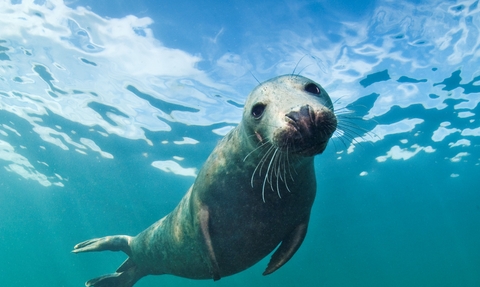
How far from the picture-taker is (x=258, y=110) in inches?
118

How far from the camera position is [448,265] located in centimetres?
7125

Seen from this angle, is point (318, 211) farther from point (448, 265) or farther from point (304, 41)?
point (448, 265)

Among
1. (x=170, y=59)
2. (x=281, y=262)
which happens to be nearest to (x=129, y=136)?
(x=170, y=59)

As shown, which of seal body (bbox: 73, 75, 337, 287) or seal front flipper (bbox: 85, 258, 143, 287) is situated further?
seal front flipper (bbox: 85, 258, 143, 287)

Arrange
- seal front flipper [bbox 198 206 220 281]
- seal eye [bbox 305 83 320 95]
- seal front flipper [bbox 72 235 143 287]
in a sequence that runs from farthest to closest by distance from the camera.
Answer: seal front flipper [bbox 72 235 143 287]
seal front flipper [bbox 198 206 220 281]
seal eye [bbox 305 83 320 95]

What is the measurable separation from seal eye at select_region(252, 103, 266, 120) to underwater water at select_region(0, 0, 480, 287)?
0.91 metres

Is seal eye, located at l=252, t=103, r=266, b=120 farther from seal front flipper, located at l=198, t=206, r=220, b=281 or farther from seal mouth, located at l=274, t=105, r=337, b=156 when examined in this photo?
seal front flipper, located at l=198, t=206, r=220, b=281

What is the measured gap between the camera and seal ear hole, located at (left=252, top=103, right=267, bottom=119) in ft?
9.63

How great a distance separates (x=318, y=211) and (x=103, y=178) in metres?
17.4

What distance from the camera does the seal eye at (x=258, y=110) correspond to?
9.64 ft

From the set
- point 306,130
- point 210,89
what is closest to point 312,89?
point 306,130

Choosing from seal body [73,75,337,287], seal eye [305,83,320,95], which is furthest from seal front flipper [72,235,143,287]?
seal eye [305,83,320,95]

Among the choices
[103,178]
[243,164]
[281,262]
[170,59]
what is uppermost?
[103,178]

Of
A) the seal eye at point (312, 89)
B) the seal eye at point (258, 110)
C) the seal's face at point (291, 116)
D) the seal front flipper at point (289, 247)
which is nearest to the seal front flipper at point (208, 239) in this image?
the seal front flipper at point (289, 247)
